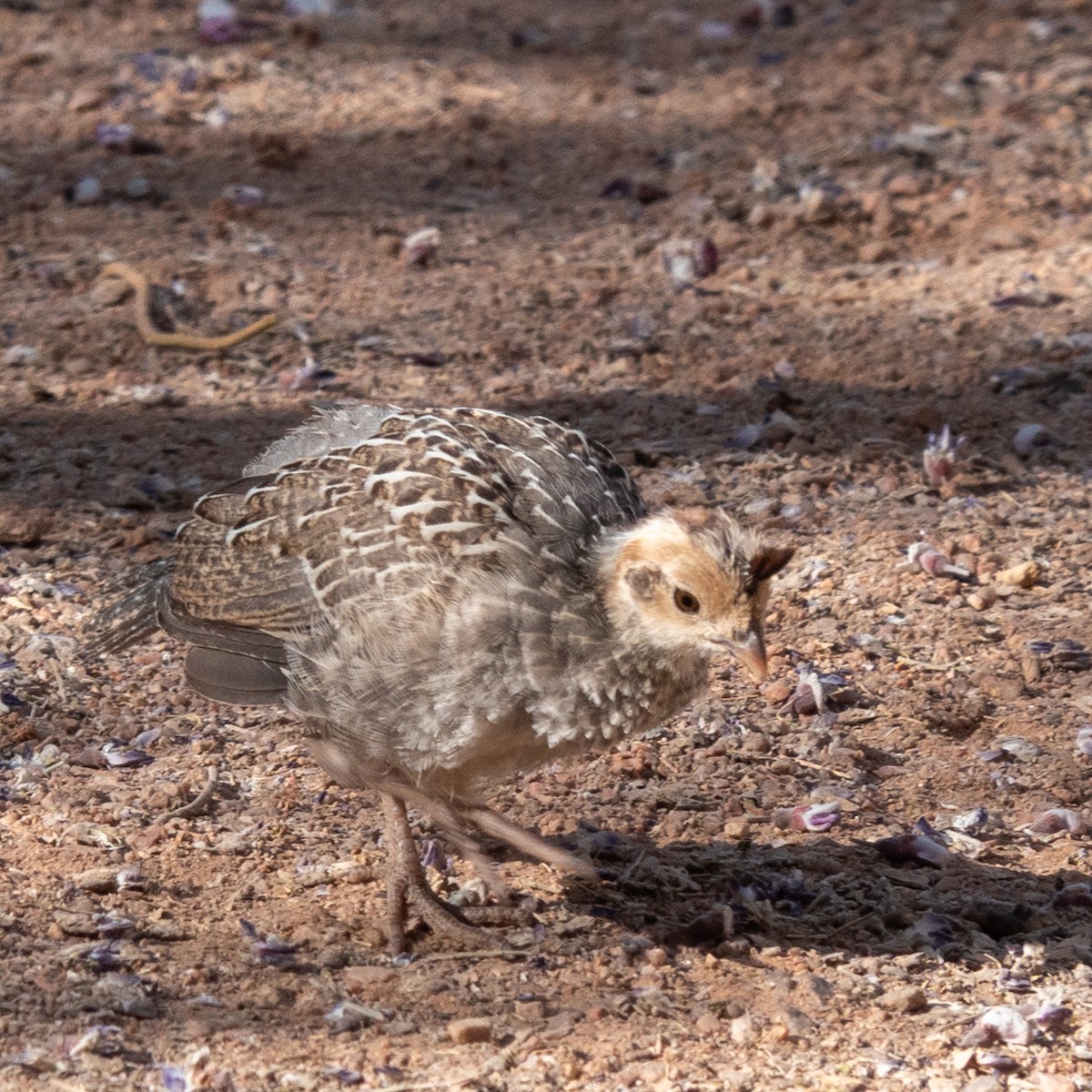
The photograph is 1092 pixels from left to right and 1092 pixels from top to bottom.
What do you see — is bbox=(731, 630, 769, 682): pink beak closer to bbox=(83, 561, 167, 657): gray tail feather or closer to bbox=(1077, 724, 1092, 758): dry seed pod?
bbox=(1077, 724, 1092, 758): dry seed pod

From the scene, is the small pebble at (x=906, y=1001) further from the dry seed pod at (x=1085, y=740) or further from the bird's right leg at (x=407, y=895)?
the dry seed pod at (x=1085, y=740)

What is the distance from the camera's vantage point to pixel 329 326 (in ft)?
29.5

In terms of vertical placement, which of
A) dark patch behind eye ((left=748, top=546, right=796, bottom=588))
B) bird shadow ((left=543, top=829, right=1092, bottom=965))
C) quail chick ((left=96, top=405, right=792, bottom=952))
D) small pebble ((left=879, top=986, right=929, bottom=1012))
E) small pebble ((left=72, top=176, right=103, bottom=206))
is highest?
dark patch behind eye ((left=748, top=546, right=796, bottom=588))

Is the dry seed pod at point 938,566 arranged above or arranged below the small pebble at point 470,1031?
above

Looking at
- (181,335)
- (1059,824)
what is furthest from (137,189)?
(1059,824)

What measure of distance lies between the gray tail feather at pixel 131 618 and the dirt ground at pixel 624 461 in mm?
116

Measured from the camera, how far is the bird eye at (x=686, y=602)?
16.1ft

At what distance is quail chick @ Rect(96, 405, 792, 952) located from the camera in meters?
4.91

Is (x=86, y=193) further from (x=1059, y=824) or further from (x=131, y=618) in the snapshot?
(x=1059, y=824)

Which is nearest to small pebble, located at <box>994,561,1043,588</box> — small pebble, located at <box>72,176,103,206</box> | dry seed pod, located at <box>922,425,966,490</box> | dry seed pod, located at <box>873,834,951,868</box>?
dry seed pod, located at <box>922,425,966,490</box>

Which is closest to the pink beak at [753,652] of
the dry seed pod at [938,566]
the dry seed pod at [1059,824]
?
the dry seed pod at [1059,824]

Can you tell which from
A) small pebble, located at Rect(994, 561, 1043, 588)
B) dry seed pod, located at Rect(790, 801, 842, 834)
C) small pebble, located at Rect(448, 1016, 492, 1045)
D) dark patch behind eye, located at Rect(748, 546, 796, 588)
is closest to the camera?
small pebble, located at Rect(448, 1016, 492, 1045)

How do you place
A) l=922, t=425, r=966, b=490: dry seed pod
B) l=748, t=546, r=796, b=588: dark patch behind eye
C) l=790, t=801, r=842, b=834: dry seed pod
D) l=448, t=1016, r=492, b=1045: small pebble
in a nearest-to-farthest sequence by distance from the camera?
1. l=448, t=1016, r=492, b=1045: small pebble
2. l=748, t=546, r=796, b=588: dark patch behind eye
3. l=790, t=801, r=842, b=834: dry seed pod
4. l=922, t=425, r=966, b=490: dry seed pod

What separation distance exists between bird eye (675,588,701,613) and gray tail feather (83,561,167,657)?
194 centimetres
